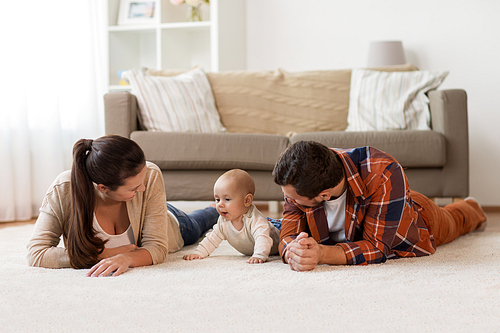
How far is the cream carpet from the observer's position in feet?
2.90

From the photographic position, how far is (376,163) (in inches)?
53.2

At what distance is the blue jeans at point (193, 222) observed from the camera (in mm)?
1783

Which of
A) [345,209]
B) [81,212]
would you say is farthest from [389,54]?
[81,212]

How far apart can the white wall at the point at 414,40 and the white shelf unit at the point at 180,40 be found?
155 millimetres

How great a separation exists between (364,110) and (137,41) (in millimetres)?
2299

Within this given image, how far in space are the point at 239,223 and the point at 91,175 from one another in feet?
1.70

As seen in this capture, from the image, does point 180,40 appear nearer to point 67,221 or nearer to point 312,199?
point 67,221


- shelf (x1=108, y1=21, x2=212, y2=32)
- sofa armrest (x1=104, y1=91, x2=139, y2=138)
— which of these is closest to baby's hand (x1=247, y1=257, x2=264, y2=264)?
sofa armrest (x1=104, y1=91, x2=139, y2=138)

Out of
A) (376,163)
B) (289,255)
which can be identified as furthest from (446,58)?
(289,255)

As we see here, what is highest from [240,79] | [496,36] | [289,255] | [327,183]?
[496,36]

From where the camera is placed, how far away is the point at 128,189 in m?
1.29

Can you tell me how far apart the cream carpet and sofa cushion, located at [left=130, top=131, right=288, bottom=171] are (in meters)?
0.99

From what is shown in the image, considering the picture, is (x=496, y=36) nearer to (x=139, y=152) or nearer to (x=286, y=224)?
(x=286, y=224)

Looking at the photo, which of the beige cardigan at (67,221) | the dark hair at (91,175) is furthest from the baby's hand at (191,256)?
the dark hair at (91,175)
